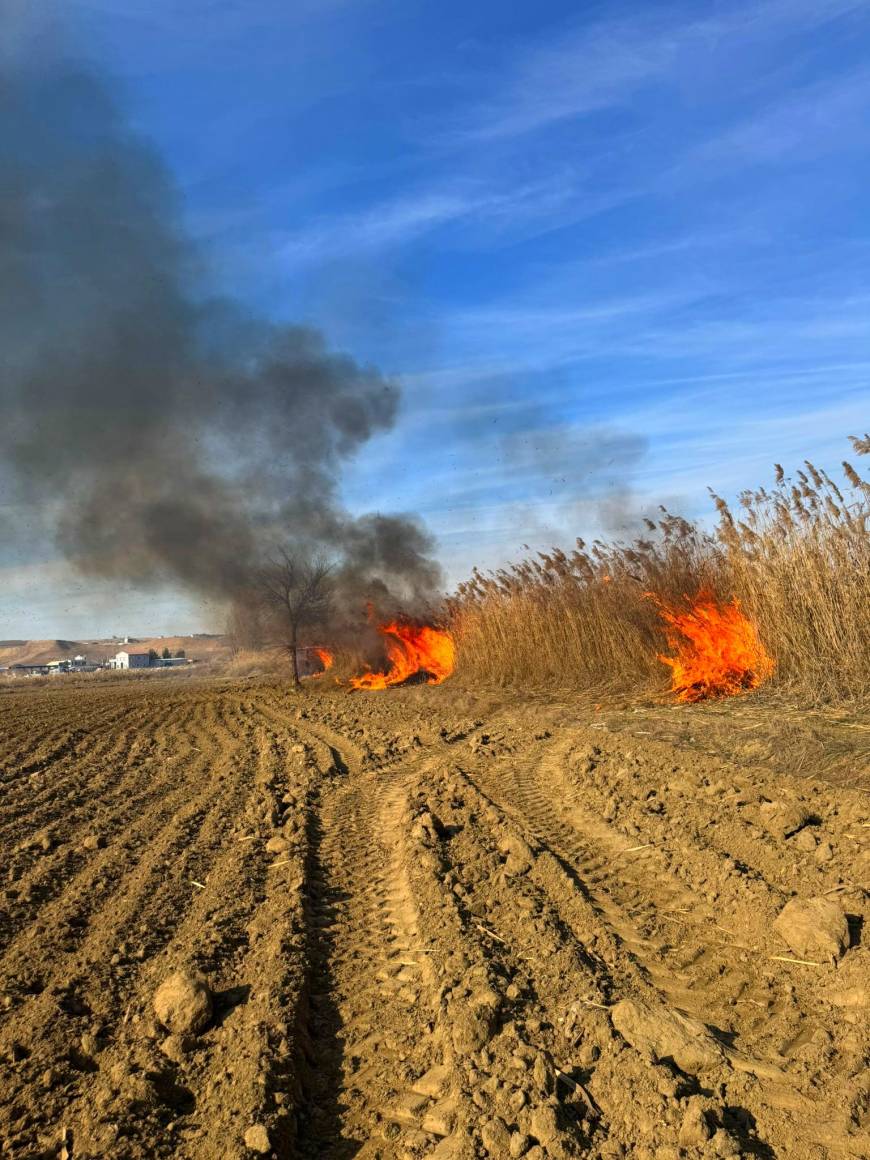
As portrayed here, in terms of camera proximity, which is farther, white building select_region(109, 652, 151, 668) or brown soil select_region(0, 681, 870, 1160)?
white building select_region(109, 652, 151, 668)

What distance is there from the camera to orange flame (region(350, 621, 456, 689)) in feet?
74.8

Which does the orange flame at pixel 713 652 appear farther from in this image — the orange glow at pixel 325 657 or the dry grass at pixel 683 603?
the orange glow at pixel 325 657

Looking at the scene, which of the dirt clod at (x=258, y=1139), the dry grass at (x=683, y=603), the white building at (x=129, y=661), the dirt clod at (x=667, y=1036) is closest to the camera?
the dirt clod at (x=258, y=1139)

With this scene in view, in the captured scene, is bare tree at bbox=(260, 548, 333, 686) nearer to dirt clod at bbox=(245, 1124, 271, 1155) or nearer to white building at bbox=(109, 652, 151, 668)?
dirt clod at bbox=(245, 1124, 271, 1155)

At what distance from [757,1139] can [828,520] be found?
8748 millimetres

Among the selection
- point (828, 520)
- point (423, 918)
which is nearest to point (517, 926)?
point (423, 918)

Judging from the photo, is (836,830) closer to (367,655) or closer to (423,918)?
(423,918)

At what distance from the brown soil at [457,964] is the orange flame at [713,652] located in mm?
2715

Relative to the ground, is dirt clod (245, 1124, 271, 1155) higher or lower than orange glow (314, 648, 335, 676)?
lower

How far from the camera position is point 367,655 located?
24328 millimetres

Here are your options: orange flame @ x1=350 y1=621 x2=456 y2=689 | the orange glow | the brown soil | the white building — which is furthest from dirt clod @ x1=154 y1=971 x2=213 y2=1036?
the white building

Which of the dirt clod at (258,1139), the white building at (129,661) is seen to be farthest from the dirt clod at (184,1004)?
the white building at (129,661)

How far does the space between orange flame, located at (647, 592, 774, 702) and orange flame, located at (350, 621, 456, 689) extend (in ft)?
34.7

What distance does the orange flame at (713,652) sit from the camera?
10.9 meters
